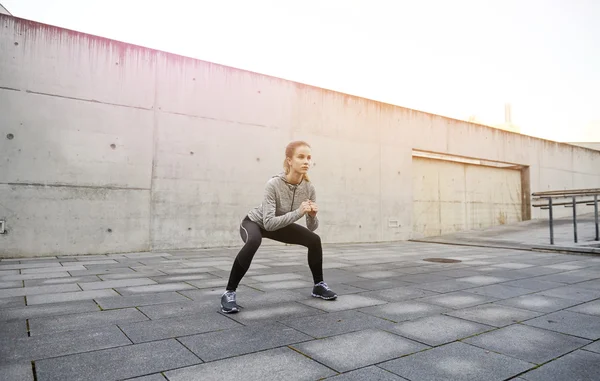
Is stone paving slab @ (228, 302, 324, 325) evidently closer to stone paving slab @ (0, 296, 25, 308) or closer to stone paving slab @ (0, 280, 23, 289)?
stone paving slab @ (0, 296, 25, 308)

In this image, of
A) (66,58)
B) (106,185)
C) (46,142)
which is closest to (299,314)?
(106,185)

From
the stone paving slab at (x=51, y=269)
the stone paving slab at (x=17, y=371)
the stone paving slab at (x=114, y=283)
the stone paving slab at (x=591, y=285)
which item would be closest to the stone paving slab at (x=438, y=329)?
the stone paving slab at (x=17, y=371)

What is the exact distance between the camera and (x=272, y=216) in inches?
131

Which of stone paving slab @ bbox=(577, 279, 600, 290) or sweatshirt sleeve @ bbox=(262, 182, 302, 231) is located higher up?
sweatshirt sleeve @ bbox=(262, 182, 302, 231)

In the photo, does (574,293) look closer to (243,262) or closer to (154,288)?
(243,262)

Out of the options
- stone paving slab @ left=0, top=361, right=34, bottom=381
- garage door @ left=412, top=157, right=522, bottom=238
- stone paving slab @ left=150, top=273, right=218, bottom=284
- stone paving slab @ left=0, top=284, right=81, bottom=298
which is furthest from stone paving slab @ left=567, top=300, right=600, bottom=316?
garage door @ left=412, top=157, right=522, bottom=238

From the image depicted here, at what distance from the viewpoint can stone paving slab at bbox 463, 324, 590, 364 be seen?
224 cm

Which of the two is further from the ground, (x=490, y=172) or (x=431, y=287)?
(x=490, y=172)

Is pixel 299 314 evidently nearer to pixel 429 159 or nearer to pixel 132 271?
pixel 132 271

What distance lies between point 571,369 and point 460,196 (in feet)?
40.3

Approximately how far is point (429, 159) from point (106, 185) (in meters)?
9.70

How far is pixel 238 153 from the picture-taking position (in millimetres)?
8797

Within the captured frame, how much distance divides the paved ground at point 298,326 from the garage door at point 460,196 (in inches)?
286

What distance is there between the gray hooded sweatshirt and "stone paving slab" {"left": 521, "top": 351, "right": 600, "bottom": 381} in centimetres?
193
